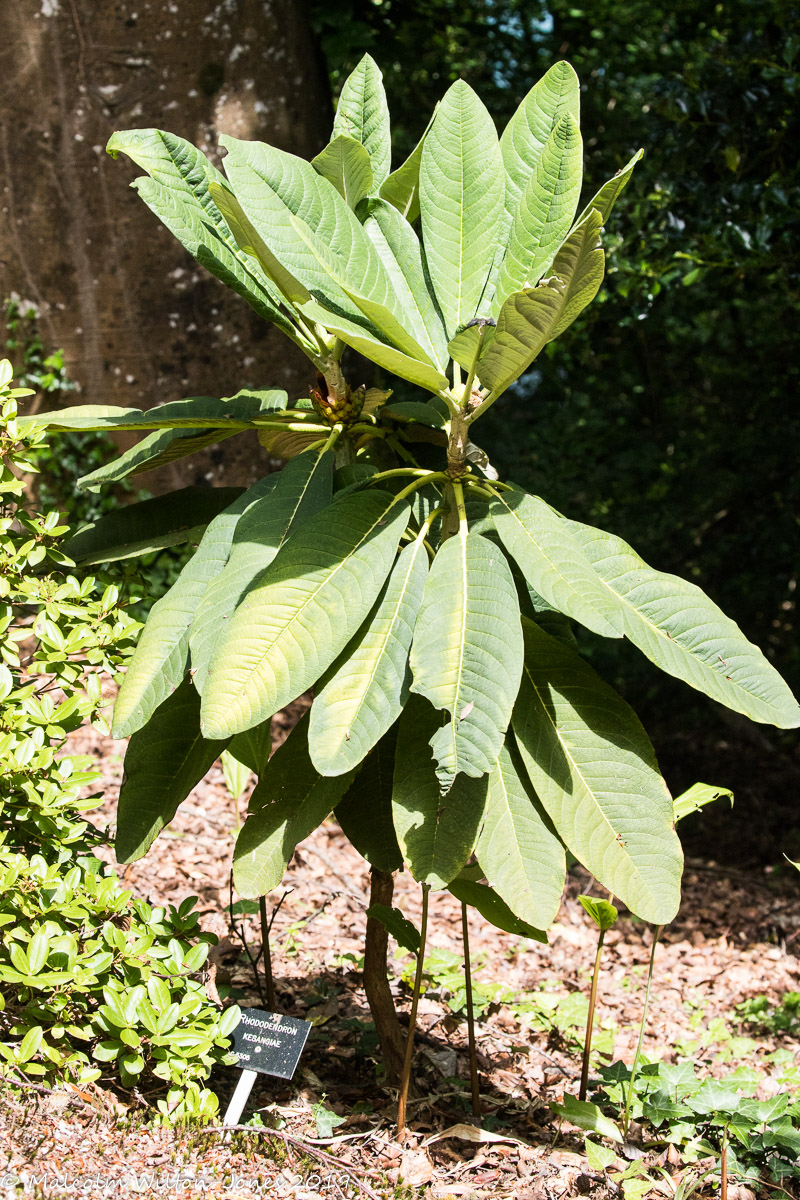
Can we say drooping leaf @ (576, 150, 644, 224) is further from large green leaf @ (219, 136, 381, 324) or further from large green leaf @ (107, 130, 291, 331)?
large green leaf @ (107, 130, 291, 331)

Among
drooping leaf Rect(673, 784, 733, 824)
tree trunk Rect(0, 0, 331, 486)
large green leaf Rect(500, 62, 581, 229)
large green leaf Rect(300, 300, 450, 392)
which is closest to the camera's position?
large green leaf Rect(300, 300, 450, 392)

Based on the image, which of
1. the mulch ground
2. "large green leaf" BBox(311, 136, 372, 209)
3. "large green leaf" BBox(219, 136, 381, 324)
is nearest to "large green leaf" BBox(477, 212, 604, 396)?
"large green leaf" BBox(219, 136, 381, 324)

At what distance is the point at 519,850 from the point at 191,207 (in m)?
1.15

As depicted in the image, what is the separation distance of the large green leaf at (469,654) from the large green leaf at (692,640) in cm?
16

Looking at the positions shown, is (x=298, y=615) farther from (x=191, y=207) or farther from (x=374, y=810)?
(x=191, y=207)

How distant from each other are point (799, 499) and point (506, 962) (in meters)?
2.90

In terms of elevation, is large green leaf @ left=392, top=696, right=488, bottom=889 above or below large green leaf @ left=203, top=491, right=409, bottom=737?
below

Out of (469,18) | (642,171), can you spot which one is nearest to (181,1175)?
(642,171)

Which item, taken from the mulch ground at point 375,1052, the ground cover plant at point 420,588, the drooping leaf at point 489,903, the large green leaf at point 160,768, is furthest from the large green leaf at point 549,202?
the mulch ground at point 375,1052

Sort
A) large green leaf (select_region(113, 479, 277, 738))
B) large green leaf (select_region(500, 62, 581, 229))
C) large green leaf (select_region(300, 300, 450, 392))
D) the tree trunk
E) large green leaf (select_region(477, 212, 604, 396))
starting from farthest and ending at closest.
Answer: the tree trunk, large green leaf (select_region(500, 62, 581, 229)), large green leaf (select_region(113, 479, 277, 738)), large green leaf (select_region(300, 300, 450, 392)), large green leaf (select_region(477, 212, 604, 396))

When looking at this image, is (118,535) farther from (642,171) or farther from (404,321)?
(642,171)

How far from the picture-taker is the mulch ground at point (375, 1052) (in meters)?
1.46

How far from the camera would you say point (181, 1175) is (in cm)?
Answer: 142

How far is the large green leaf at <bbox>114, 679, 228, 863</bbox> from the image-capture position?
154cm
